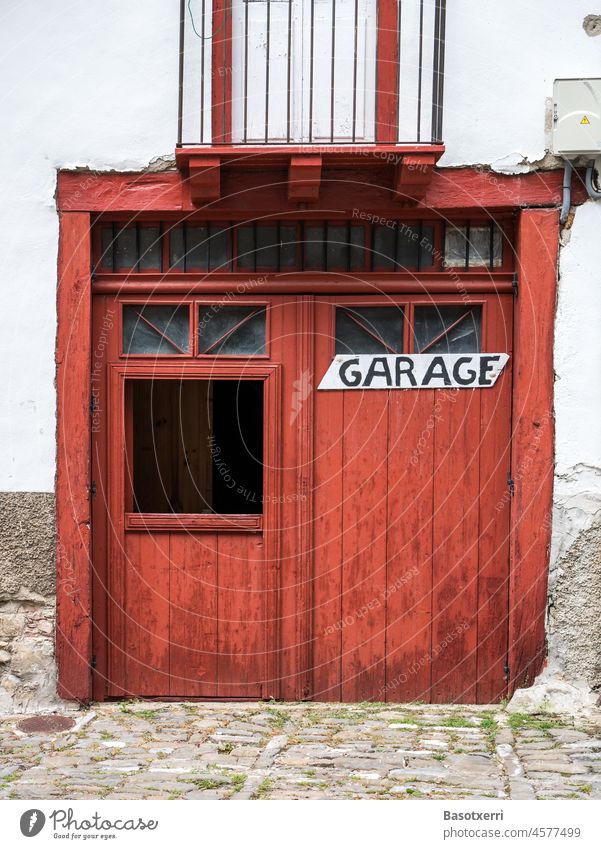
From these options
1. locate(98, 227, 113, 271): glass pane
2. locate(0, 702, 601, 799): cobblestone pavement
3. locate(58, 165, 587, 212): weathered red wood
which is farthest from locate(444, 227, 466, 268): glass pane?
locate(0, 702, 601, 799): cobblestone pavement

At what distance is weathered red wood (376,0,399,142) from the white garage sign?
1314 millimetres

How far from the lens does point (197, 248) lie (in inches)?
258

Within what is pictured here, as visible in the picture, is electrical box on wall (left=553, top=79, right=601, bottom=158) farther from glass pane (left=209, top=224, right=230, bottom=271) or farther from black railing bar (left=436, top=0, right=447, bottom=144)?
glass pane (left=209, top=224, right=230, bottom=271)

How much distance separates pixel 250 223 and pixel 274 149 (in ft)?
2.05

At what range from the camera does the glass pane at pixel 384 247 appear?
21.4ft

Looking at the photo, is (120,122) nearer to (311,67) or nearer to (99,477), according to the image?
(311,67)

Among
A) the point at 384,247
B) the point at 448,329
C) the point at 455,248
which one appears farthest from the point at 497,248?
the point at 384,247

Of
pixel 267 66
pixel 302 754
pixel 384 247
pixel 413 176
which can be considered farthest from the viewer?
pixel 384 247

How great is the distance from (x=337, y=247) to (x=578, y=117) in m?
1.58

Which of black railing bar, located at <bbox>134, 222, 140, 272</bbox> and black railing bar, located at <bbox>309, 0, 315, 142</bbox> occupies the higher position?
black railing bar, located at <bbox>309, 0, 315, 142</bbox>

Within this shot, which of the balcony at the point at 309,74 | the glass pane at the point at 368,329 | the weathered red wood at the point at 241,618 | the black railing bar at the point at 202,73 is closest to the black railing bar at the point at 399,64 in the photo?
the balcony at the point at 309,74

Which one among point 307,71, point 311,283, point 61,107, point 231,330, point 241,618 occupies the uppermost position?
point 307,71

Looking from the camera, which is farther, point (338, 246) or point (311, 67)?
point (338, 246)

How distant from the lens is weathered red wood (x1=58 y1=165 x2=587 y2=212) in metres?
6.29
